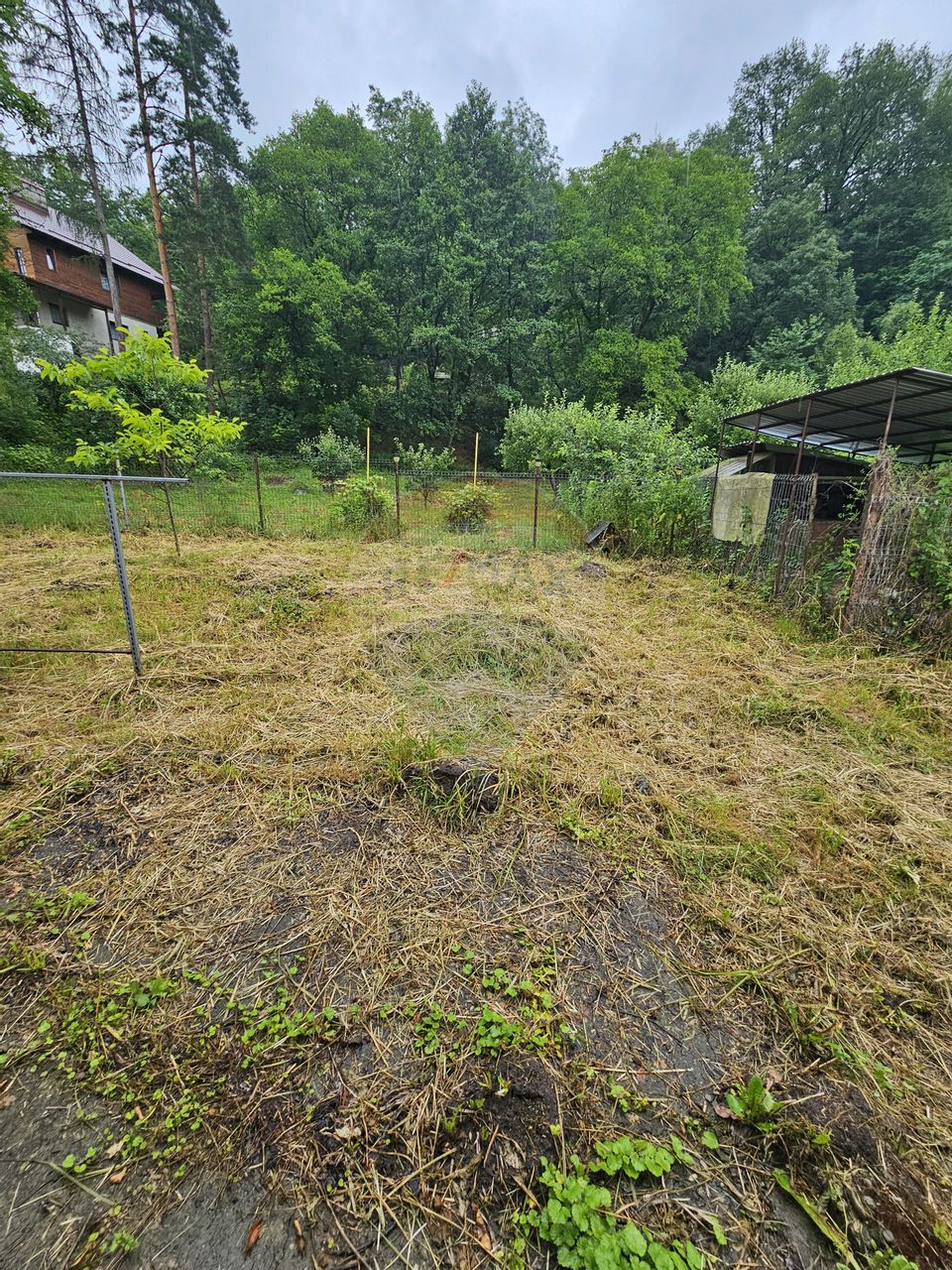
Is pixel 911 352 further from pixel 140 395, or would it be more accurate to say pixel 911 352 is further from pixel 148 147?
pixel 148 147

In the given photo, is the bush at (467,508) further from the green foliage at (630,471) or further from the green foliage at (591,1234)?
the green foliage at (591,1234)

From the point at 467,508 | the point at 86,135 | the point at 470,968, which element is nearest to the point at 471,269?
the point at 86,135

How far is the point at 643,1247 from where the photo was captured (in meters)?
1.02

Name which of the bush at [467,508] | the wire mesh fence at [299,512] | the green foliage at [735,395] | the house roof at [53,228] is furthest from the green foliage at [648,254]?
the house roof at [53,228]

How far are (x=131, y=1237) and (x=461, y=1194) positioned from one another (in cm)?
71

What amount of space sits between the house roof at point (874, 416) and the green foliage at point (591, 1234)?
18.2ft

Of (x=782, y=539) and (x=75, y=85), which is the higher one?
(x=75, y=85)

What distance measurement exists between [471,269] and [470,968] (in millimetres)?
20365

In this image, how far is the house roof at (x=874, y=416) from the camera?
4.64 meters

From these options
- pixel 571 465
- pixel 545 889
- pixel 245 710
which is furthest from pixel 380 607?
pixel 571 465

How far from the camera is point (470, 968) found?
1636 millimetres

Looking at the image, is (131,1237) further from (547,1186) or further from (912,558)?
(912,558)

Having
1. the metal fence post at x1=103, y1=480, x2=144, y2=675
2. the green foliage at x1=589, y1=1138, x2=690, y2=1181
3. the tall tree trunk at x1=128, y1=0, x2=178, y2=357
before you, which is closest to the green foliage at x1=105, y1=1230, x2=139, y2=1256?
the green foliage at x1=589, y1=1138, x2=690, y2=1181

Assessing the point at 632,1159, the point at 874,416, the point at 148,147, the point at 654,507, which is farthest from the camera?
the point at 148,147
